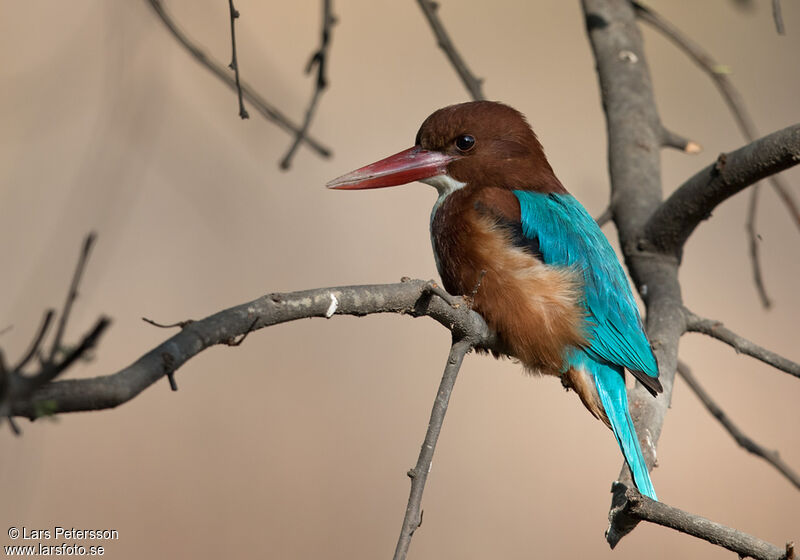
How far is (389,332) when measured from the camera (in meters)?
4.27

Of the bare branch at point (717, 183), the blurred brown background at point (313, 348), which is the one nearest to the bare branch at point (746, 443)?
the bare branch at point (717, 183)

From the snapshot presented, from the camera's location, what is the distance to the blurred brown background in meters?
3.53

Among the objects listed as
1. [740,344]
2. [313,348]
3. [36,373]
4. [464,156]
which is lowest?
[36,373]

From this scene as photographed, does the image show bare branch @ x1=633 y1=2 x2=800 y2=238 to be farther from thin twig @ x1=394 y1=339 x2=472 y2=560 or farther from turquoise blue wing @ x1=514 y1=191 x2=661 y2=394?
thin twig @ x1=394 y1=339 x2=472 y2=560

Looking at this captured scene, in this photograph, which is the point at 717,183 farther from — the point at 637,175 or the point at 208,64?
the point at 208,64

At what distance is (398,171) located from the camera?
2.57m

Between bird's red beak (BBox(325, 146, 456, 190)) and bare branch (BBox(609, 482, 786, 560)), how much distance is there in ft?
4.25

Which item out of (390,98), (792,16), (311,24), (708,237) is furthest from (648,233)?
(792,16)

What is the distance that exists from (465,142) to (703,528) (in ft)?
4.62

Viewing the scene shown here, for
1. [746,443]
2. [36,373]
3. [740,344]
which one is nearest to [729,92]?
[740,344]

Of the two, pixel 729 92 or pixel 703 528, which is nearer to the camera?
pixel 703 528

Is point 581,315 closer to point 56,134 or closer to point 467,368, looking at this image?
point 467,368

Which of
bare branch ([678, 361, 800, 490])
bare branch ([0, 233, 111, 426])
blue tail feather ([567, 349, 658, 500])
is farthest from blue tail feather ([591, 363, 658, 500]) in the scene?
bare branch ([0, 233, 111, 426])

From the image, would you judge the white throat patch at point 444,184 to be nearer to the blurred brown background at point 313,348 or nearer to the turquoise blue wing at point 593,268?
the turquoise blue wing at point 593,268
